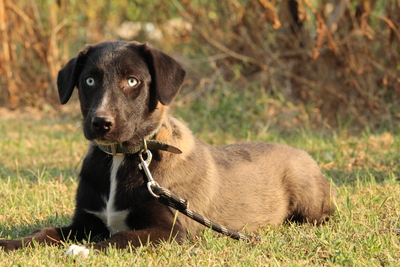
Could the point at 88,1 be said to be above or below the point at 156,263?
above

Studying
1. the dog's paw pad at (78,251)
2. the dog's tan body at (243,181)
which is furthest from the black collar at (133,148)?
the dog's paw pad at (78,251)

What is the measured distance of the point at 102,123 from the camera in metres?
3.56

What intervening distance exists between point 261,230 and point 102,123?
1502 mm

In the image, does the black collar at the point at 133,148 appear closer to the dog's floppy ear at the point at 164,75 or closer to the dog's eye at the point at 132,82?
the dog's floppy ear at the point at 164,75

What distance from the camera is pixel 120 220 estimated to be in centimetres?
376

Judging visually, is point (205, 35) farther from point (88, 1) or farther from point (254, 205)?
point (254, 205)

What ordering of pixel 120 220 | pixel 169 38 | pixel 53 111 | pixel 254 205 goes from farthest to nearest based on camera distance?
pixel 169 38 → pixel 53 111 → pixel 254 205 → pixel 120 220

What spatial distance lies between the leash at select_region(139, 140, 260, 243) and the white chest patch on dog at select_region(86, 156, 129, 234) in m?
0.20

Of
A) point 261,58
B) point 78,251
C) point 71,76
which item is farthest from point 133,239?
point 261,58

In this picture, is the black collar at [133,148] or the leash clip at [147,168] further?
the black collar at [133,148]

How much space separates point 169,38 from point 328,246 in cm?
835

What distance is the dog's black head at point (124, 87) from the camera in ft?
12.0

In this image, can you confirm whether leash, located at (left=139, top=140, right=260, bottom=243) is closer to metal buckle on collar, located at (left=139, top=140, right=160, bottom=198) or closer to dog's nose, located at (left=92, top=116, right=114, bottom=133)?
metal buckle on collar, located at (left=139, top=140, right=160, bottom=198)

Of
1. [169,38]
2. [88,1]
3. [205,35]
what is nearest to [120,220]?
[205,35]
